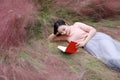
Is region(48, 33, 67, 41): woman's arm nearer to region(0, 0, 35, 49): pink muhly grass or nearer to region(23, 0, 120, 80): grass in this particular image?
region(23, 0, 120, 80): grass

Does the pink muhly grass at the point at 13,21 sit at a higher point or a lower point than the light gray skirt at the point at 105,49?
higher

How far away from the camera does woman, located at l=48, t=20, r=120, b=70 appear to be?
2.92 m

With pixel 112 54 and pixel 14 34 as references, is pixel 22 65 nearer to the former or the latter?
pixel 14 34

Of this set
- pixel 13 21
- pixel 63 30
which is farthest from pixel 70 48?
pixel 13 21

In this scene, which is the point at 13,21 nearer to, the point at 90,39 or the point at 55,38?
the point at 55,38

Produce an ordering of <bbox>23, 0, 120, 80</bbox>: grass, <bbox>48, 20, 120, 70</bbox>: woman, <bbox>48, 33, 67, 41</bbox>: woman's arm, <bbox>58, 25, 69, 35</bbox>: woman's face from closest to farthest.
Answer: <bbox>23, 0, 120, 80</bbox>: grass, <bbox>48, 20, 120, 70</bbox>: woman, <bbox>58, 25, 69, 35</bbox>: woman's face, <bbox>48, 33, 67, 41</bbox>: woman's arm

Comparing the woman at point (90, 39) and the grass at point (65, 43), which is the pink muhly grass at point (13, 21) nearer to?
the grass at point (65, 43)

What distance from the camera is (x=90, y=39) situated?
312 centimetres

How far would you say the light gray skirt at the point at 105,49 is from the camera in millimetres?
2824

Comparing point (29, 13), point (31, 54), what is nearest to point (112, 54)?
point (31, 54)

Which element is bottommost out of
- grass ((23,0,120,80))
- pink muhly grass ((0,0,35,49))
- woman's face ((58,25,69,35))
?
grass ((23,0,120,80))

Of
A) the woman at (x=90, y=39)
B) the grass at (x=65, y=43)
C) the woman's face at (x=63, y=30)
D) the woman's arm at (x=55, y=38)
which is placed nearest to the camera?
the grass at (x=65, y=43)

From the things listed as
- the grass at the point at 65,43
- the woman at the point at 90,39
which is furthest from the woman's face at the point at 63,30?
the grass at the point at 65,43

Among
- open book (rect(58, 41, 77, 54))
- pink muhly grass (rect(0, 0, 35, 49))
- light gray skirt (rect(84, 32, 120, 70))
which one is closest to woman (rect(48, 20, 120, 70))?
light gray skirt (rect(84, 32, 120, 70))
